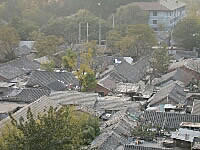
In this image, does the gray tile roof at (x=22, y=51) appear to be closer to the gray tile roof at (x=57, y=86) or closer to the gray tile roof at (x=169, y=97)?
the gray tile roof at (x=57, y=86)

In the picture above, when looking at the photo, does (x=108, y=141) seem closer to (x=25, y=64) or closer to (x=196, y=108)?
(x=196, y=108)

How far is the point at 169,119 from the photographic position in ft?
49.4

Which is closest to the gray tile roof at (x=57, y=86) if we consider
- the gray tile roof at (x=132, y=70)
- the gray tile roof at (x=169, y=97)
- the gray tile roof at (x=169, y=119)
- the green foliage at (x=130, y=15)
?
the gray tile roof at (x=132, y=70)

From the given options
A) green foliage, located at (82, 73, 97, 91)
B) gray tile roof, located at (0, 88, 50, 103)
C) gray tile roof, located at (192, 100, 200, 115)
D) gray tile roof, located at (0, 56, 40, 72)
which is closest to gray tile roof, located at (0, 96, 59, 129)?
gray tile roof, located at (0, 88, 50, 103)

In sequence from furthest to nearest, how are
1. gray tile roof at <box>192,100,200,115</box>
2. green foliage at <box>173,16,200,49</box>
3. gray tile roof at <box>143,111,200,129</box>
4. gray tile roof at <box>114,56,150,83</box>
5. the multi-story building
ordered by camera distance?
the multi-story building → green foliage at <box>173,16,200,49</box> → gray tile roof at <box>114,56,150,83</box> → gray tile roof at <box>192,100,200,115</box> → gray tile roof at <box>143,111,200,129</box>

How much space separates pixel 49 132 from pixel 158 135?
6584mm

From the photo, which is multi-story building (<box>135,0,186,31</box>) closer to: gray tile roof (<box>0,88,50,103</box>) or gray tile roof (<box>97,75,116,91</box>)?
gray tile roof (<box>97,75,116,91</box>)

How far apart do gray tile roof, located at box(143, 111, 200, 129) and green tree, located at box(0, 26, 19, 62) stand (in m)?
16.5

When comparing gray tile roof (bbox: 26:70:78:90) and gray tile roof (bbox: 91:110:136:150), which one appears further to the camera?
gray tile roof (bbox: 26:70:78:90)

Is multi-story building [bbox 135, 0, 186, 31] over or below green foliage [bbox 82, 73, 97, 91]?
over

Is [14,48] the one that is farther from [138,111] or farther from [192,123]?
[192,123]

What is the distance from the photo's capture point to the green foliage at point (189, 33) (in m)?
31.6

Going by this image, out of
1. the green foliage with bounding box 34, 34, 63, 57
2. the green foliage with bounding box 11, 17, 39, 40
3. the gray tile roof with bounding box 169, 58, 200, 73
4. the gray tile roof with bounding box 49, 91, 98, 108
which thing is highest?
the green foliage with bounding box 11, 17, 39, 40

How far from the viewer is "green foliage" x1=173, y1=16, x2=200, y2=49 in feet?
104
